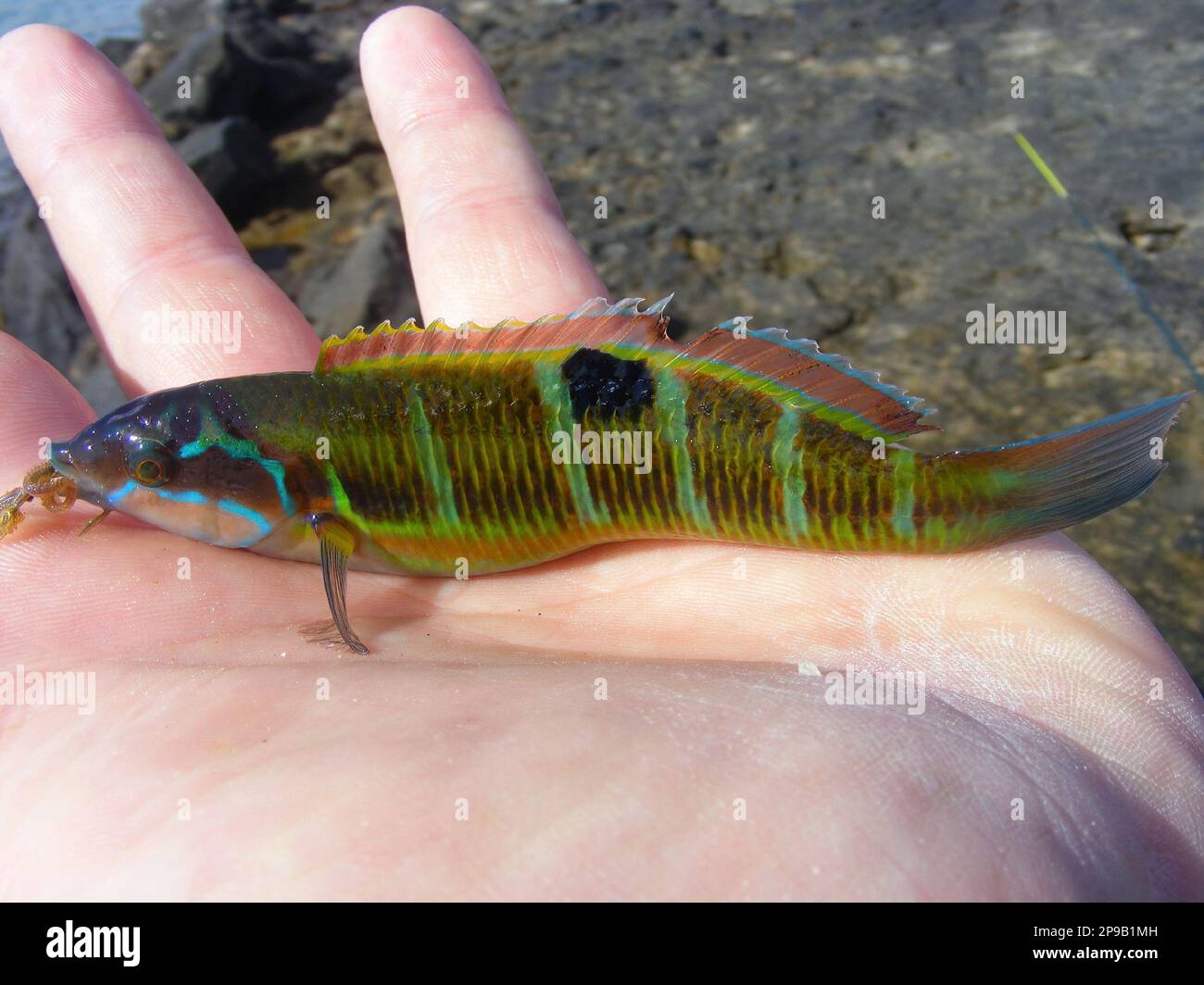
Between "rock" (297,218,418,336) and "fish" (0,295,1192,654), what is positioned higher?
"fish" (0,295,1192,654)

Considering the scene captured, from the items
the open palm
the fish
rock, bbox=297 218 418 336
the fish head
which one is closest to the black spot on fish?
the fish

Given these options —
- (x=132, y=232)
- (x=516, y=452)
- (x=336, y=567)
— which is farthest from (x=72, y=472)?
(x=132, y=232)

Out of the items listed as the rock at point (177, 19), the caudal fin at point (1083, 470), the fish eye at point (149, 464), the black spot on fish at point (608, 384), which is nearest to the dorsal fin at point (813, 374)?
the black spot on fish at point (608, 384)

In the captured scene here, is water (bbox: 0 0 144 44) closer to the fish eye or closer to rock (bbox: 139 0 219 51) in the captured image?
rock (bbox: 139 0 219 51)

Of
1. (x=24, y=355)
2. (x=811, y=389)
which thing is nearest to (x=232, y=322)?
(x=24, y=355)

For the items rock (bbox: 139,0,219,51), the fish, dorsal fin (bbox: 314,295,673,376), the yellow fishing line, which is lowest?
the yellow fishing line

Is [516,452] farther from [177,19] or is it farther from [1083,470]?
[177,19]
